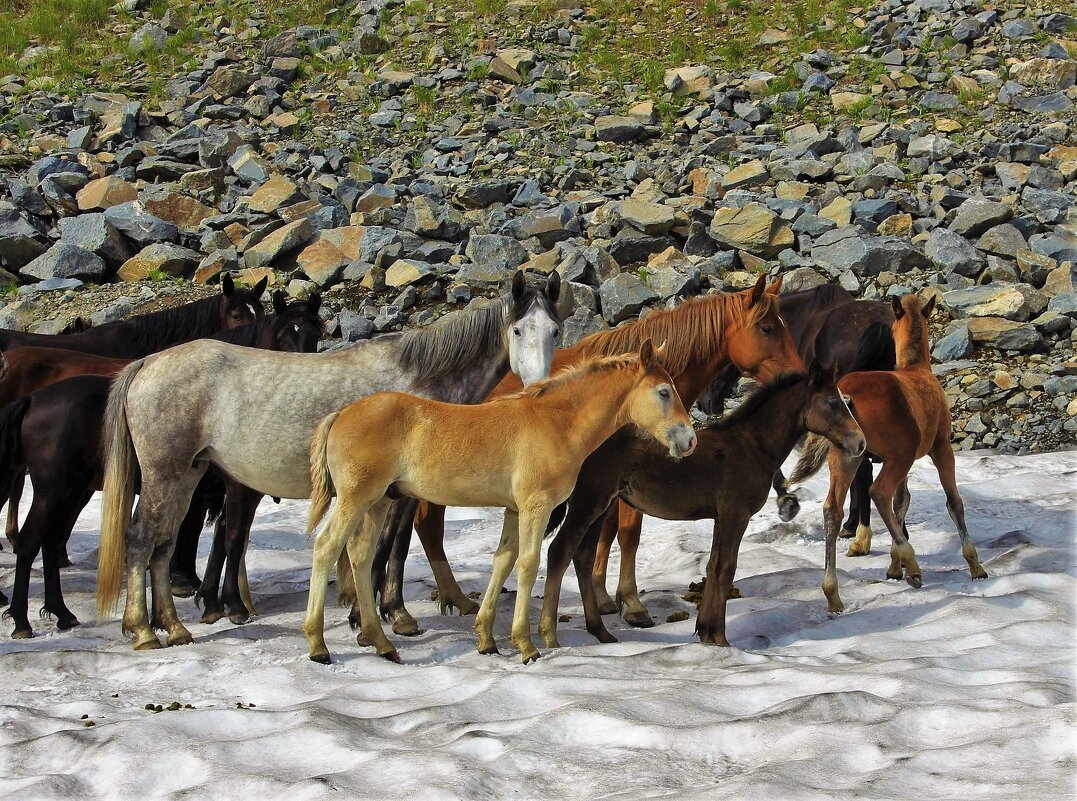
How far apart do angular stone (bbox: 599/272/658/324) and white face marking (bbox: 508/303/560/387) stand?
7277mm

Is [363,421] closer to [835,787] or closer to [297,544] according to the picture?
[835,787]

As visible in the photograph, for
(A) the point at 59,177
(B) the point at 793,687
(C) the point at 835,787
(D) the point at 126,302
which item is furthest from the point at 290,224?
(C) the point at 835,787

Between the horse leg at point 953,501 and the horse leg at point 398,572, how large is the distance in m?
4.12

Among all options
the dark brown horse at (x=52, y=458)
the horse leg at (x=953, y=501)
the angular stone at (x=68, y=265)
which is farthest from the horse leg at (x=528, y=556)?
the angular stone at (x=68, y=265)

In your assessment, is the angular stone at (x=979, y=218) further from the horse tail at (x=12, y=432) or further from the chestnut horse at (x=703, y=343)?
the horse tail at (x=12, y=432)

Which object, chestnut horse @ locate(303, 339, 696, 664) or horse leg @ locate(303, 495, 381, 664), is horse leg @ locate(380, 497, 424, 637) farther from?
horse leg @ locate(303, 495, 381, 664)

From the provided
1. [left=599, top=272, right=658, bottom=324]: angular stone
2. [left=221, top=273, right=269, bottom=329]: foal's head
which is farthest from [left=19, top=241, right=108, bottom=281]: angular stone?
[left=599, top=272, right=658, bottom=324]: angular stone

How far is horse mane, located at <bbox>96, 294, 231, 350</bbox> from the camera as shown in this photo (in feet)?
38.9

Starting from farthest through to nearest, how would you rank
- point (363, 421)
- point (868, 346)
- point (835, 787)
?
point (868, 346) < point (363, 421) < point (835, 787)

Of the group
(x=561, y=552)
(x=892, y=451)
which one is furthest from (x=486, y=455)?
(x=892, y=451)

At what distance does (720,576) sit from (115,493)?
13.6ft

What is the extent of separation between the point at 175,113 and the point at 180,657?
61.0ft

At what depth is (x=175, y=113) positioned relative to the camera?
23.9 metres

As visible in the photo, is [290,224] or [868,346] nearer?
[868,346]
